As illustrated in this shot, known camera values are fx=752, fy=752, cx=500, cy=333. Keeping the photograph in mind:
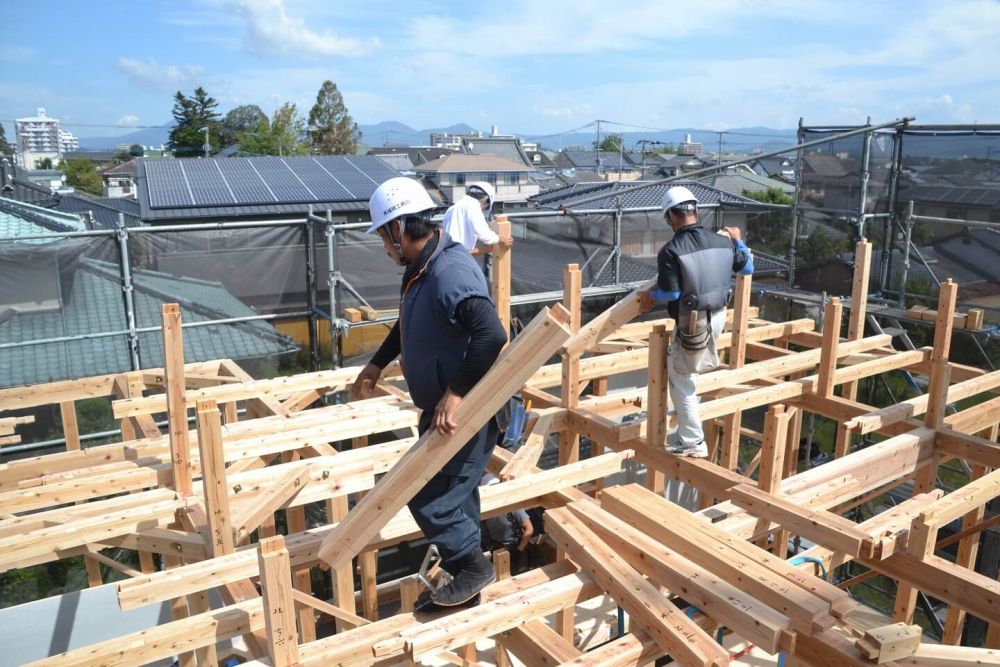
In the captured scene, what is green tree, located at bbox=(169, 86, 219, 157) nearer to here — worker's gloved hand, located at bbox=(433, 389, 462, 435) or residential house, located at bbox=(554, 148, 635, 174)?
residential house, located at bbox=(554, 148, 635, 174)

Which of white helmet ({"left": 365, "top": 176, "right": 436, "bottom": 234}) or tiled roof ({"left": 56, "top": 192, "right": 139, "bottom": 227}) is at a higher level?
white helmet ({"left": 365, "top": 176, "right": 436, "bottom": 234})

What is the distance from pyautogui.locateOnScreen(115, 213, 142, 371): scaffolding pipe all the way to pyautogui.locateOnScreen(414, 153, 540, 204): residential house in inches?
1670

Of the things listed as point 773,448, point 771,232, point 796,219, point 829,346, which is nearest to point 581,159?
point 771,232

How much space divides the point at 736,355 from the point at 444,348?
5436 millimetres

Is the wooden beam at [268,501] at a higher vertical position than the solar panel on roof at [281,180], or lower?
lower

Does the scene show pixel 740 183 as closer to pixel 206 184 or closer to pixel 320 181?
pixel 320 181

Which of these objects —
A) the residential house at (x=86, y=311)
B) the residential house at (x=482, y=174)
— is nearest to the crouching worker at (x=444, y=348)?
the residential house at (x=86, y=311)

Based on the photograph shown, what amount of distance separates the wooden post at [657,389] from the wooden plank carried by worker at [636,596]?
4.78 feet

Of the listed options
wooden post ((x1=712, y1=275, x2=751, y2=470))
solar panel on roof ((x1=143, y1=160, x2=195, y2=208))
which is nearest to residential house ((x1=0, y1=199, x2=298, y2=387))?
solar panel on roof ((x1=143, y1=160, x2=195, y2=208))

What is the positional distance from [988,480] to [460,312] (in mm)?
4113

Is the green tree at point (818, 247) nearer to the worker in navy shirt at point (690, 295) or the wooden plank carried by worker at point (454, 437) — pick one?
the worker in navy shirt at point (690, 295)

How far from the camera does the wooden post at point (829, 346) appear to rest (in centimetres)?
623

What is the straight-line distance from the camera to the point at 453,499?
11.6ft

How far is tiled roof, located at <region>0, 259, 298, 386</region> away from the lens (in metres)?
8.71
